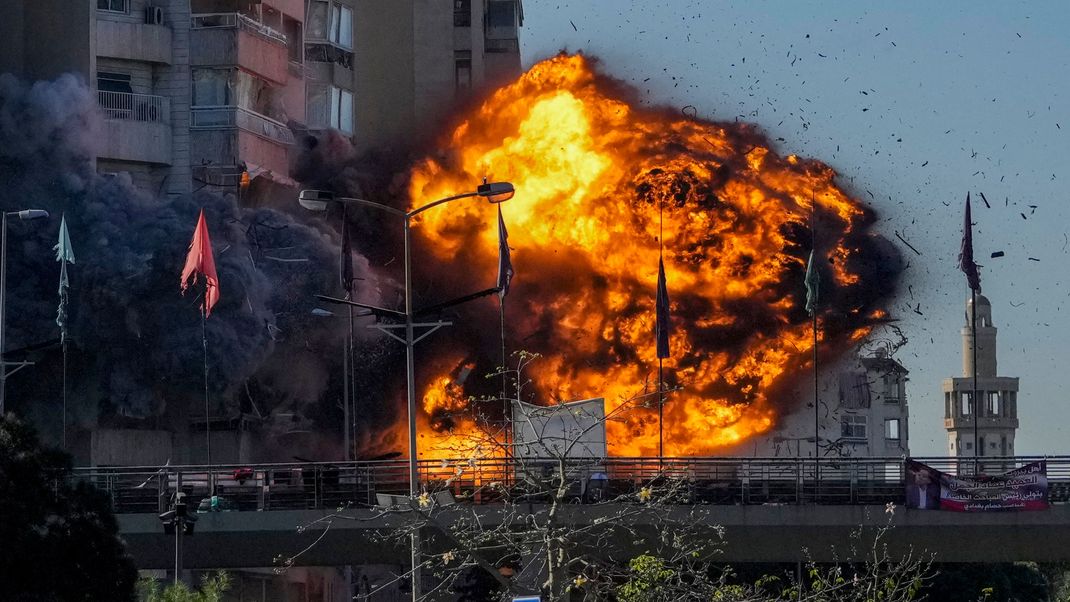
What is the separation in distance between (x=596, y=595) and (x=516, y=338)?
207 feet

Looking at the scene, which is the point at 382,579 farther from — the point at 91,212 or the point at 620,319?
the point at 91,212

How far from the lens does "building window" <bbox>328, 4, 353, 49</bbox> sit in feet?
374

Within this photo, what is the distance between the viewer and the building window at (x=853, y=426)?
143 metres

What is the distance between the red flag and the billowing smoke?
5.63 meters

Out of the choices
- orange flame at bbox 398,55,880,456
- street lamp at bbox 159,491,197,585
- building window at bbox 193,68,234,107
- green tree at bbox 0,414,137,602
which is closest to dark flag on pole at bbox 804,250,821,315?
orange flame at bbox 398,55,880,456

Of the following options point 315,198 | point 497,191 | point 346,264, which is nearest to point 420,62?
point 346,264

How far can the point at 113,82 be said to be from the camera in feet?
320

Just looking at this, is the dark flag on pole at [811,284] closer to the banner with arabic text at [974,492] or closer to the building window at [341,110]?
the banner with arabic text at [974,492]

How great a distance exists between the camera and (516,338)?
4040 inches

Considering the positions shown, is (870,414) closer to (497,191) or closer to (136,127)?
(136,127)

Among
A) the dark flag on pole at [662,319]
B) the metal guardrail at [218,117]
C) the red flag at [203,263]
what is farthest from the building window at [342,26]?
the dark flag on pole at [662,319]

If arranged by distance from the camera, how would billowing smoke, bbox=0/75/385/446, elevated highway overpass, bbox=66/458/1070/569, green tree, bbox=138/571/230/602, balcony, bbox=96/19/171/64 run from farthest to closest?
balcony, bbox=96/19/171/64 < billowing smoke, bbox=0/75/385/446 < elevated highway overpass, bbox=66/458/1070/569 < green tree, bbox=138/571/230/602

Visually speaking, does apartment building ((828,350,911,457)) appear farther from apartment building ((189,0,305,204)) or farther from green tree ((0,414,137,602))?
green tree ((0,414,137,602))

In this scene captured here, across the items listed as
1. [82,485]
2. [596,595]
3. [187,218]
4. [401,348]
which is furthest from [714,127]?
[596,595]
